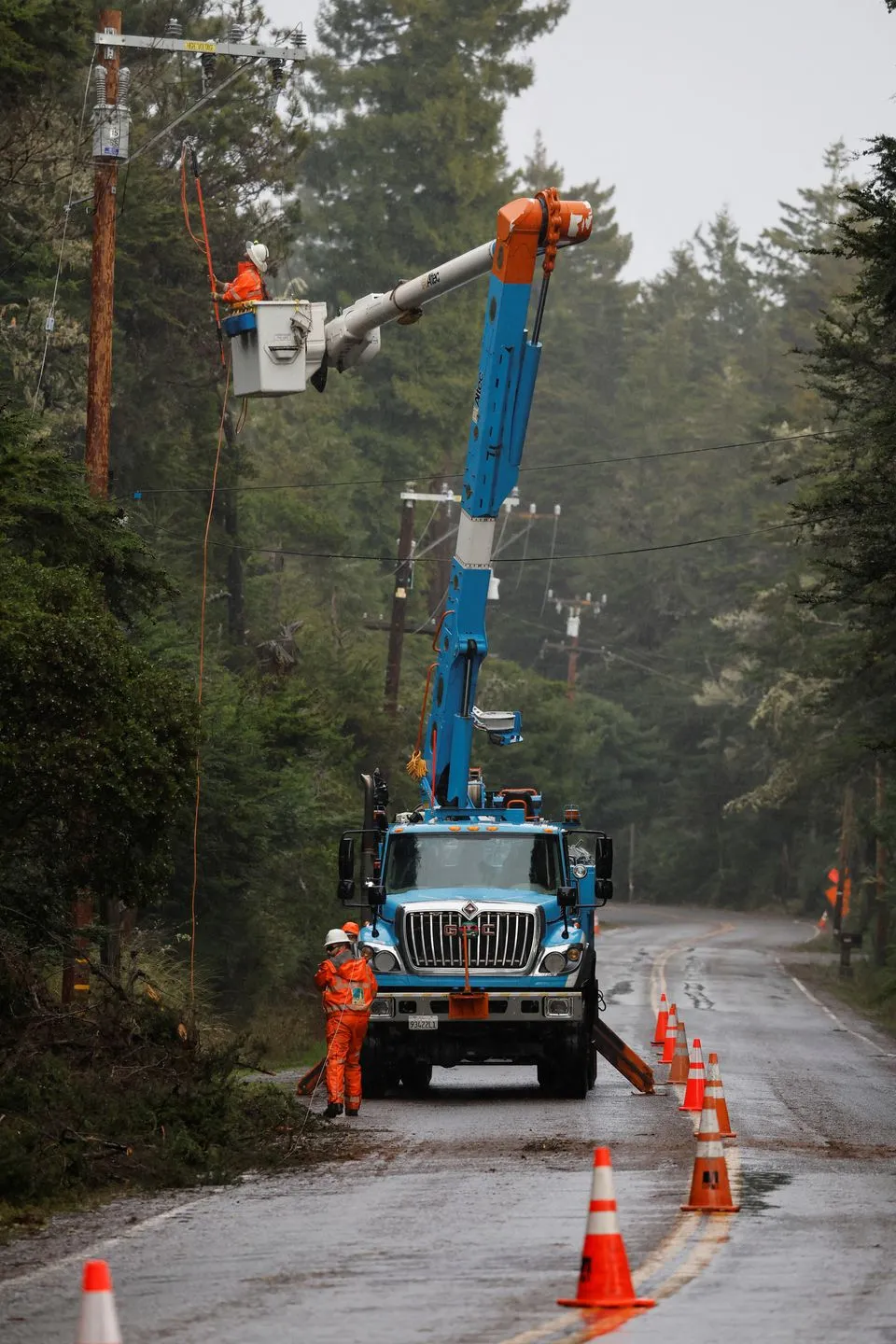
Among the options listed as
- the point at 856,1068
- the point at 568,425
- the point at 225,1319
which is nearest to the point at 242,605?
the point at 856,1068

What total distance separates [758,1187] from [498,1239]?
2.82m

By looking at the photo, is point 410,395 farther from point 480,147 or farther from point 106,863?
point 106,863

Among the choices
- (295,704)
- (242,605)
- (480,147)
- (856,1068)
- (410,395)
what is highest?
(480,147)

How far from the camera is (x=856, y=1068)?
28.1m

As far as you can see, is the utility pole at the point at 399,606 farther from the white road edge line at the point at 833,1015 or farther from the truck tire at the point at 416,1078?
the truck tire at the point at 416,1078

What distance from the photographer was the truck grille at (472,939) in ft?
71.8

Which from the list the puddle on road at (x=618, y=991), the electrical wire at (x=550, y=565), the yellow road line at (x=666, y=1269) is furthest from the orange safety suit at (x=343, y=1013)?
the electrical wire at (x=550, y=565)

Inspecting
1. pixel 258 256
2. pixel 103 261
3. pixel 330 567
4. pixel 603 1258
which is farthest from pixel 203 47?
pixel 330 567

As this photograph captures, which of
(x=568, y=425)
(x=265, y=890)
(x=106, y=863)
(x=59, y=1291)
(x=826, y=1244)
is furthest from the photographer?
(x=568, y=425)

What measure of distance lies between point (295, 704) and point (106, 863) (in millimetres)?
18047

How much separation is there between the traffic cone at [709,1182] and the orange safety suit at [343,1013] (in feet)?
21.4

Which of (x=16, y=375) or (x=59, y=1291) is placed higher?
(x=16, y=375)

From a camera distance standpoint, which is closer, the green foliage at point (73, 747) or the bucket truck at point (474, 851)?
the green foliage at point (73, 747)

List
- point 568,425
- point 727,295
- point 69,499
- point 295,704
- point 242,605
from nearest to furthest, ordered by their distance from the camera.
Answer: point 69,499, point 295,704, point 242,605, point 568,425, point 727,295
